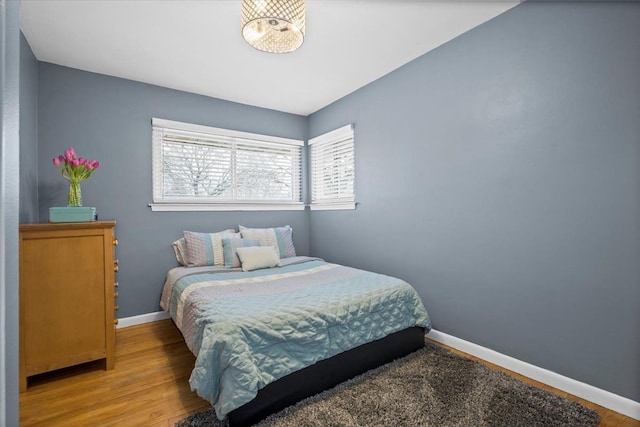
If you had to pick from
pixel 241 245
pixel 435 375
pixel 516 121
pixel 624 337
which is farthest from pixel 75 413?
pixel 516 121

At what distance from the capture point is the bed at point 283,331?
1464 mm

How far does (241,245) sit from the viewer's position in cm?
300

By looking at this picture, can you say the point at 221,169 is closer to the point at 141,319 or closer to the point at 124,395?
the point at 141,319

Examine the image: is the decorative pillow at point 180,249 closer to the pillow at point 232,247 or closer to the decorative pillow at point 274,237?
the pillow at point 232,247

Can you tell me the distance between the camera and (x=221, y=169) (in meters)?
3.50

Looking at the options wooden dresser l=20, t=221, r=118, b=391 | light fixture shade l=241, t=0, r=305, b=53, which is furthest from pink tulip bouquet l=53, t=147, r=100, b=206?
light fixture shade l=241, t=0, r=305, b=53

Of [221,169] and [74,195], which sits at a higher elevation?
[221,169]

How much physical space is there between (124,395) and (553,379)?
2663 mm

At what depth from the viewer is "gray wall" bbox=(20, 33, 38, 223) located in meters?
2.20

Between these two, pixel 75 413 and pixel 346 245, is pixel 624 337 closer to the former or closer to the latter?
pixel 346 245

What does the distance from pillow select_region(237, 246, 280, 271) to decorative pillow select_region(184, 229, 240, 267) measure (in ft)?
1.01

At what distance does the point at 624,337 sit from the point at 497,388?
28.4 inches

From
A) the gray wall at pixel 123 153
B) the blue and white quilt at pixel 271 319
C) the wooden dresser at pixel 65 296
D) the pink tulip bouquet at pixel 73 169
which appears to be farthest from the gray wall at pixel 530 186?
the pink tulip bouquet at pixel 73 169

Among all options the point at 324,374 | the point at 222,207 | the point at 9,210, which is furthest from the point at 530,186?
the point at 222,207
